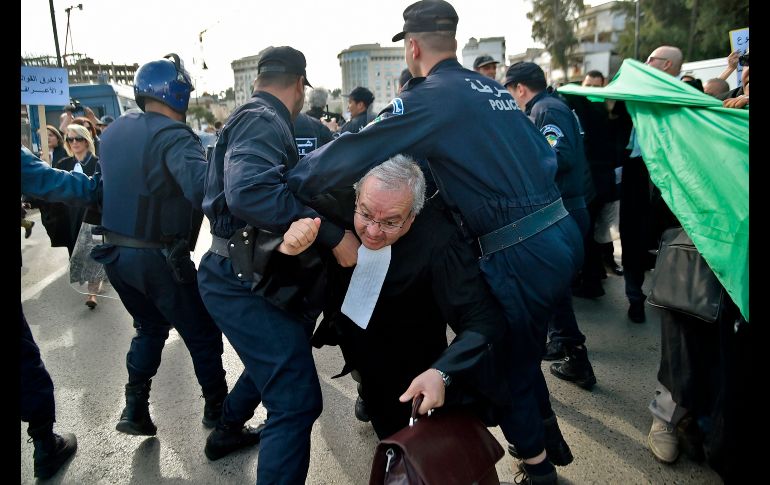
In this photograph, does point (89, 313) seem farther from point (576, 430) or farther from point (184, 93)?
point (576, 430)

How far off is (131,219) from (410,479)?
2.09m

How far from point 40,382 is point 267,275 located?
1447 mm

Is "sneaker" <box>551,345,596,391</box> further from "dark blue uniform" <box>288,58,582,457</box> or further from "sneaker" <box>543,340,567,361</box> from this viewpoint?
"dark blue uniform" <box>288,58,582,457</box>

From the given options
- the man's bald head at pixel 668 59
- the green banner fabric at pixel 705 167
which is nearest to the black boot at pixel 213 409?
the green banner fabric at pixel 705 167

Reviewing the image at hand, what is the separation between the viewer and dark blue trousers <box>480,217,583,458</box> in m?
2.02

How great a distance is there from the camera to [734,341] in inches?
83.2

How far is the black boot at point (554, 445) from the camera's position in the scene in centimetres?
241

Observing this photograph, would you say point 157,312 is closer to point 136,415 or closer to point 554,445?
point 136,415

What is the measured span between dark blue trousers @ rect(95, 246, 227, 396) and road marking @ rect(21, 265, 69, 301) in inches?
139

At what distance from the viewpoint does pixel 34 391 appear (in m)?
2.46

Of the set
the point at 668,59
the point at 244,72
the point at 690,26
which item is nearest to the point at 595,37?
the point at 690,26

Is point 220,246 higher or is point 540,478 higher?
point 220,246

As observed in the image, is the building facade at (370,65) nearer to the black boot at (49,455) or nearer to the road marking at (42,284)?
the road marking at (42,284)

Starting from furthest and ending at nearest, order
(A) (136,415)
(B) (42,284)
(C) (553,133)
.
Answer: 1. (B) (42,284)
2. (C) (553,133)
3. (A) (136,415)
